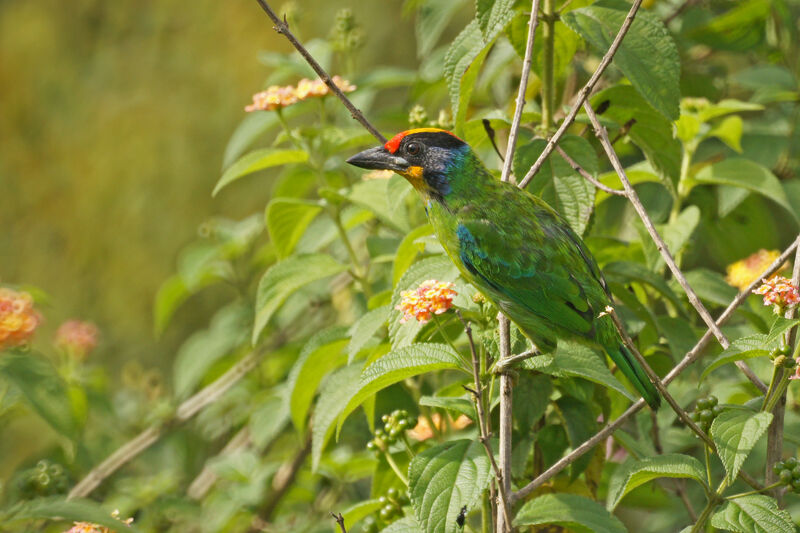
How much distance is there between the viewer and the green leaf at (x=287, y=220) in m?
2.54

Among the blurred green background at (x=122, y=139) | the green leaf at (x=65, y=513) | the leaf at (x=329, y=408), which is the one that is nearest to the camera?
the green leaf at (x=65, y=513)

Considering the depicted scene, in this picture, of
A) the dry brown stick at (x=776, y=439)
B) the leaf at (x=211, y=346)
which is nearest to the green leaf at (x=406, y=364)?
the dry brown stick at (x=776, y=439)

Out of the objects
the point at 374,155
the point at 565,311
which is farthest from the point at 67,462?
the point at 565,311

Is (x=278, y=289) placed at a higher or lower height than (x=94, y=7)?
lower

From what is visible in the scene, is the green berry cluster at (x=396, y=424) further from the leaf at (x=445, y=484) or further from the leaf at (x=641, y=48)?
the leaf at (x=641, y=48)

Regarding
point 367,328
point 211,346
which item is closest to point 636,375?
point 367,328

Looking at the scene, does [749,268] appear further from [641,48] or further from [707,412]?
[707,412]

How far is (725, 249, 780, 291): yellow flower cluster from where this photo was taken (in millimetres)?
2728

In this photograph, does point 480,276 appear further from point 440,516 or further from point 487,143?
point 487,143

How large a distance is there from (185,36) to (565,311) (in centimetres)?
354

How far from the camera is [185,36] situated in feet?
16.0

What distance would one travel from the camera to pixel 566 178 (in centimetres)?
216

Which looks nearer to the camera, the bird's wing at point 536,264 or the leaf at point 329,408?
the bird's wing at point 536,264

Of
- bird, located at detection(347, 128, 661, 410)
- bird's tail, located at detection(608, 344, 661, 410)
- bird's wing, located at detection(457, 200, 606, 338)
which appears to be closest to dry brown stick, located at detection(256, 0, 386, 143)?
bird, located at detection(347, 128, 661, 410)
